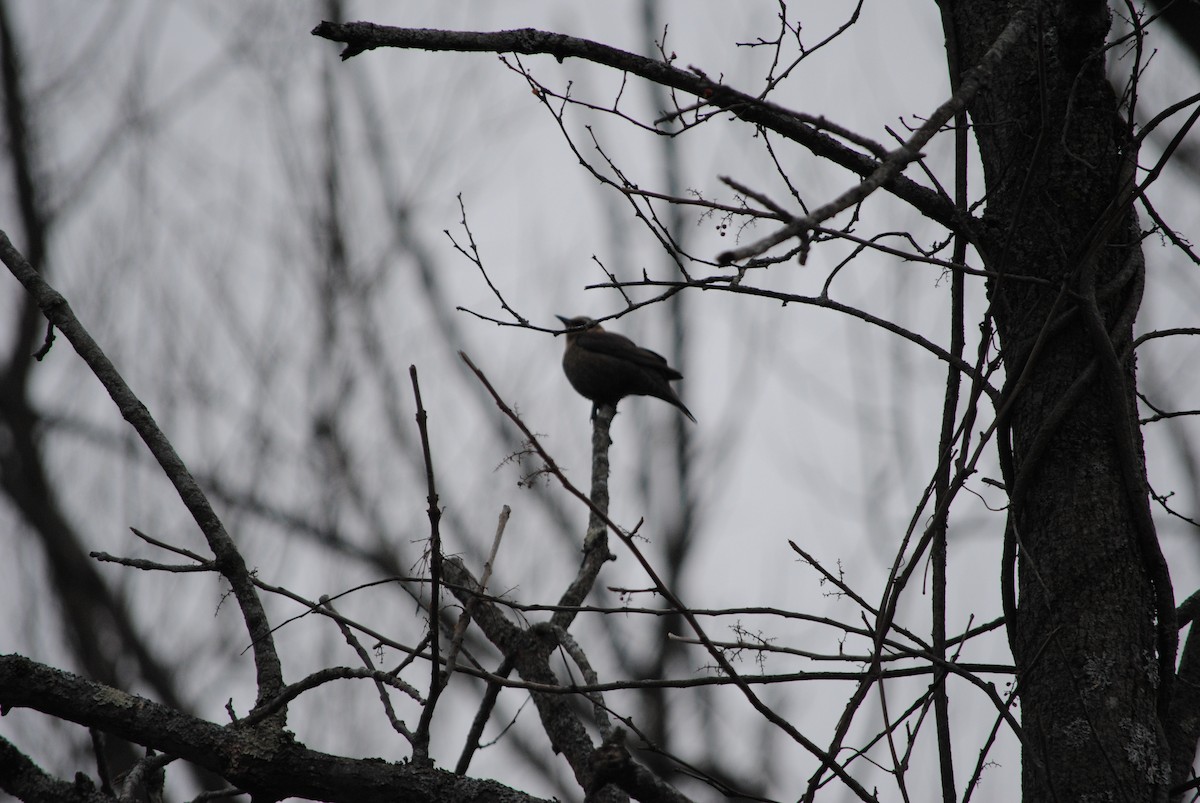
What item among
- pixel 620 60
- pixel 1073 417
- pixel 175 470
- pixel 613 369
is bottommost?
pixel 175 470

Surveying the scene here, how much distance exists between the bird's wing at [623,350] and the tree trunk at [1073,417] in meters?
5.08

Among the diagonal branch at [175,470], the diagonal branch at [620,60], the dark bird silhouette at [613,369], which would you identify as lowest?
the diagonal branch at [175,470]

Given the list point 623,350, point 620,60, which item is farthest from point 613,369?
point 620,60

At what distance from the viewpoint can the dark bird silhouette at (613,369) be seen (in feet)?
23.9

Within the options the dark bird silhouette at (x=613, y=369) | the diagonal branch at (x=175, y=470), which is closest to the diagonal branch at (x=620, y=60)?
the diagonal branch at (x=175, y=470)

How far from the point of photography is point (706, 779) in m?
1.81

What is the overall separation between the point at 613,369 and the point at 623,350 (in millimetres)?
154

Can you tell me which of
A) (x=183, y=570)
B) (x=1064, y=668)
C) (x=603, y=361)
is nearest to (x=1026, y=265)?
(x=1064, y=668)

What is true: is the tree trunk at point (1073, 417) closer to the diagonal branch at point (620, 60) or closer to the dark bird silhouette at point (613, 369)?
the diagonal branch at point (620, 60)

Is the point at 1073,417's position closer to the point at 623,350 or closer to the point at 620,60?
the point at 620,60

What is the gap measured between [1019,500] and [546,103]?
4.01 feet

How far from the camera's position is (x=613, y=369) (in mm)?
7258

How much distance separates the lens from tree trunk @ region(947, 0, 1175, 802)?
5.86 feet

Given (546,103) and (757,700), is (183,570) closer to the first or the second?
(757,700)
